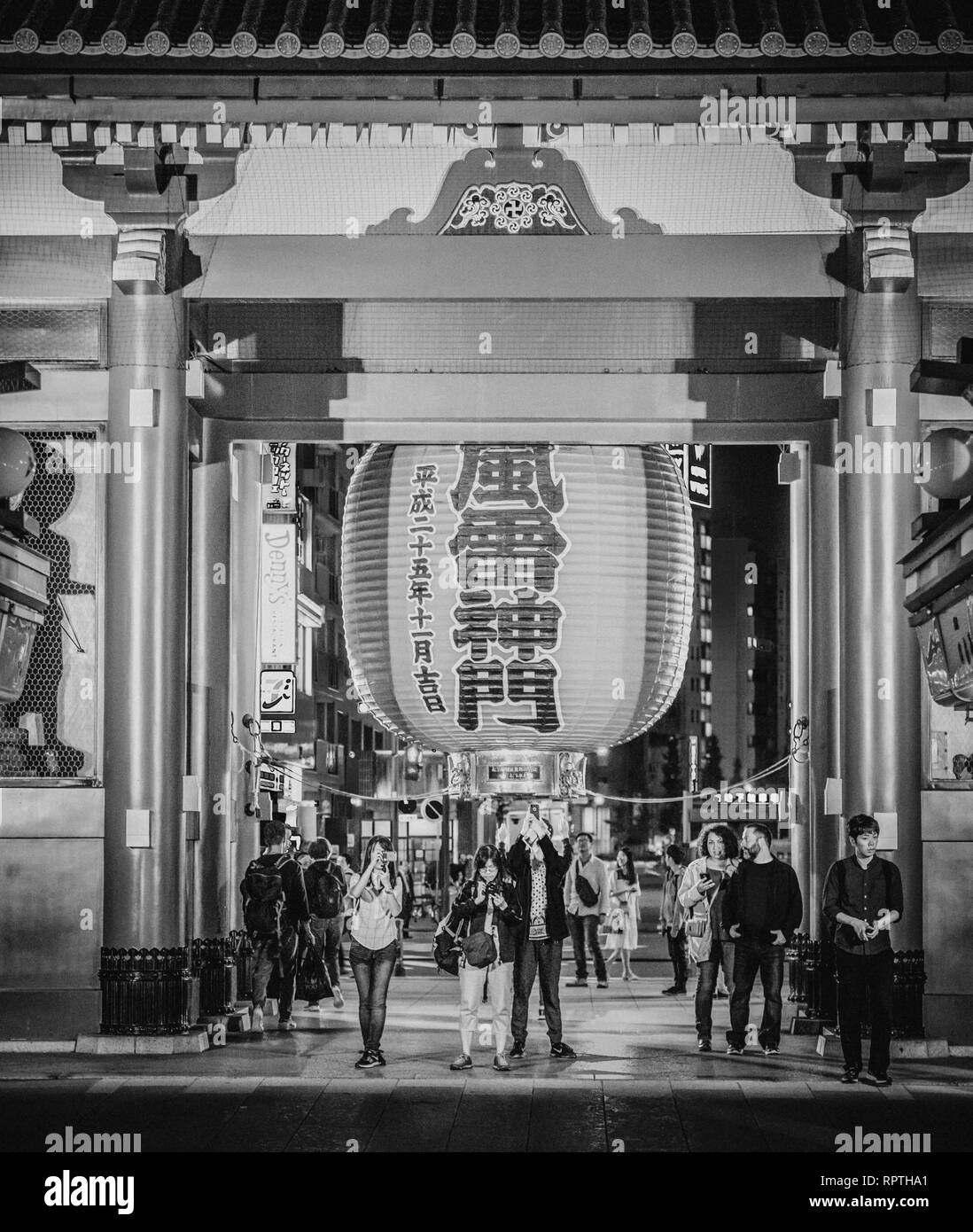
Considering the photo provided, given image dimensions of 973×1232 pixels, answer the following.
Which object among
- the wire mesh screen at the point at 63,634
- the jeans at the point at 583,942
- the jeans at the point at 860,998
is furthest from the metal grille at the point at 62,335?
the jeans at the point at 583,942

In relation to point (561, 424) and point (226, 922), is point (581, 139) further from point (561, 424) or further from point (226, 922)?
point (226, 922)

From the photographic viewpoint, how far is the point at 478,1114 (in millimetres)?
9359

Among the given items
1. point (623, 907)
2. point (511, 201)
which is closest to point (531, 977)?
point (511, 201)

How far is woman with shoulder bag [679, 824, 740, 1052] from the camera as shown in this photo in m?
12.4

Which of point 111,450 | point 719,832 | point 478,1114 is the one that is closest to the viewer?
point 478,1114

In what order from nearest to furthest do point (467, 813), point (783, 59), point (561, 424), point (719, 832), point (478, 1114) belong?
1. point (478, 1114)
2. point (783, 59)
3. point (561, 424)
4. point (719, 832)
5. point (467, 813)

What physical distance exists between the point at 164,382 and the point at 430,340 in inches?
87.6

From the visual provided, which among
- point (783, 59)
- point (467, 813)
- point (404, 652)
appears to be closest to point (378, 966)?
point (404, 652)

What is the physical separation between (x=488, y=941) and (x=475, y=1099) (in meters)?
1.77

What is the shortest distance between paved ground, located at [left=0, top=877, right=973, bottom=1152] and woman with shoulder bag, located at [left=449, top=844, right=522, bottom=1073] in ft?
1.10

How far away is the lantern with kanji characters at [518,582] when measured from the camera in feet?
36.7

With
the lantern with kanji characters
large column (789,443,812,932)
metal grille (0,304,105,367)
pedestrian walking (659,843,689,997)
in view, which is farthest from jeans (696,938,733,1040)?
metal grille (0,304,105,367)

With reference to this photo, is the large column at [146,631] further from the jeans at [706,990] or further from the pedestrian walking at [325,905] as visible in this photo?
the jeans at [706,990]

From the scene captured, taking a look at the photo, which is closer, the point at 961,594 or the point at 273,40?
the point at 961,594
